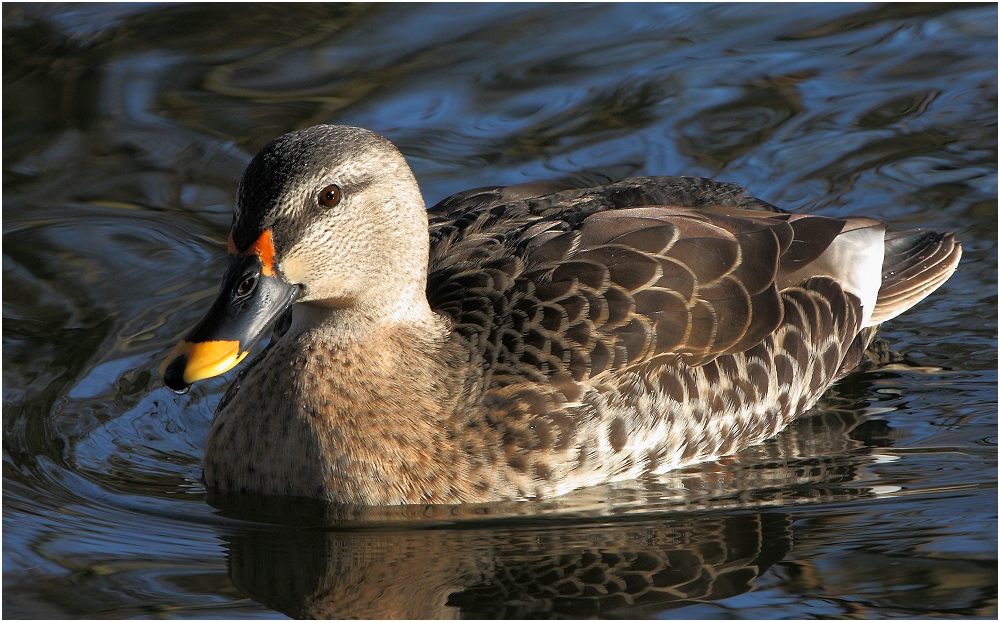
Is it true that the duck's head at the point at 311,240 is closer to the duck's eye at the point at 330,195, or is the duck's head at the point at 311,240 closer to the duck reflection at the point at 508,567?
the duck's eye at the point at 330,195

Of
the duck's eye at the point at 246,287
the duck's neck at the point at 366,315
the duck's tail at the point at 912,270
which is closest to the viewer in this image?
the duck's eye at the point at 246,287

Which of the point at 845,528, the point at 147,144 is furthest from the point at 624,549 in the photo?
the point at 147,144

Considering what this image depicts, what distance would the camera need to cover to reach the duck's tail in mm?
7914

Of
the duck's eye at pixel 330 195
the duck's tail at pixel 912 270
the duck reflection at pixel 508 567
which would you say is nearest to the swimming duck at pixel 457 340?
the duck's eye at pixel 330 195

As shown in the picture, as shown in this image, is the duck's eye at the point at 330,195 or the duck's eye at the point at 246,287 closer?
the duck's eye at the point at 246,287

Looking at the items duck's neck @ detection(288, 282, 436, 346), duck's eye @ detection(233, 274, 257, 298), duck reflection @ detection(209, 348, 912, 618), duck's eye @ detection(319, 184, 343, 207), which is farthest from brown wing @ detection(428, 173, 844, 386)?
duck's eye @ detection(233, 274, 257, 298)

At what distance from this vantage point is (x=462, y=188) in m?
9.41

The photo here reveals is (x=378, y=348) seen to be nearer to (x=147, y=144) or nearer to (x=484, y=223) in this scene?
(x=484, y=223)

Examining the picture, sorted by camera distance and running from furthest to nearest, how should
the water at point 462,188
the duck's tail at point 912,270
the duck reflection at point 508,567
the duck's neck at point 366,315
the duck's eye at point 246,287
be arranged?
the duck's tail at point 912,270 → the duck's neck at point 366,315 → the water at point 462,188 → the duck's eye at point 246,287 → the duck reflection at point 508,567

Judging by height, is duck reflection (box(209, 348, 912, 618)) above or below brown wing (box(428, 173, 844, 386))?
below

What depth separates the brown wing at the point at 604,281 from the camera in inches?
253

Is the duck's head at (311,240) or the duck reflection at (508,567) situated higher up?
the duck's head at (311,240)

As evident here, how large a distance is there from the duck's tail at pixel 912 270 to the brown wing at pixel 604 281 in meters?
0.85

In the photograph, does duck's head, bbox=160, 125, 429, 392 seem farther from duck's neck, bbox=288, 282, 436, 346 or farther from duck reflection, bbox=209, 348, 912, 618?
duck reflection, bbox=209, 348, 912, 618
